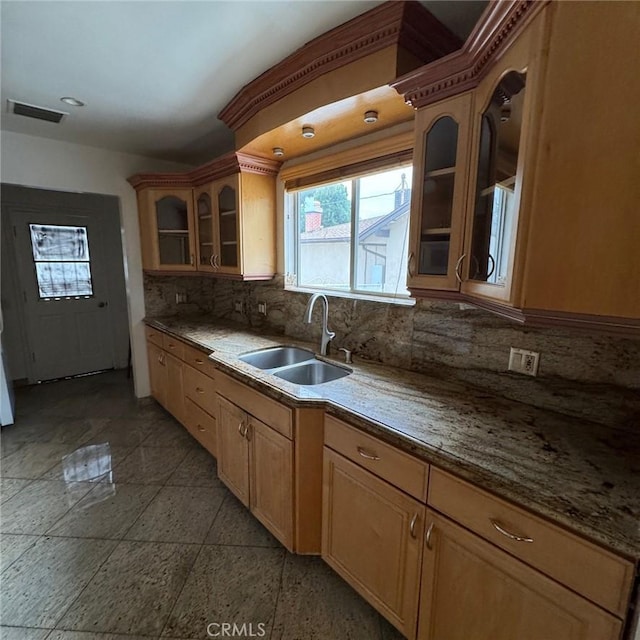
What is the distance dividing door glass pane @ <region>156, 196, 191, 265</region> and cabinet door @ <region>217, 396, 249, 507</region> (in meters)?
1.74

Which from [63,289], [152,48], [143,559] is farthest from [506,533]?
[63,289]

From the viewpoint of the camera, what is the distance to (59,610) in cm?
145

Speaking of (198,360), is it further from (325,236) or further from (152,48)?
(152,48)

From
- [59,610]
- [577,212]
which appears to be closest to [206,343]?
[59,610]

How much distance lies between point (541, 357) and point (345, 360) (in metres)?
1.00

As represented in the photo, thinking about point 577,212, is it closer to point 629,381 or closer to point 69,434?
point 629,381

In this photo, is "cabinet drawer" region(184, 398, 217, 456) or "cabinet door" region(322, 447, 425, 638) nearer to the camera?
"cabinet door" region(322, 447, 425, 638)

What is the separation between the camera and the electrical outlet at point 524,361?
1377mm

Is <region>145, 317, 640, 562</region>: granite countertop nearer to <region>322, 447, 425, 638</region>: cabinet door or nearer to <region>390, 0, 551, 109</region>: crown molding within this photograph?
<region>322, 447, 425, 638</region>: cabinet door

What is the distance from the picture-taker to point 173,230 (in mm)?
3227

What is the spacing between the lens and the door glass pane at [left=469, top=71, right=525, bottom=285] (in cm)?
101

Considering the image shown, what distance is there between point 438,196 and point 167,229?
2732 mm

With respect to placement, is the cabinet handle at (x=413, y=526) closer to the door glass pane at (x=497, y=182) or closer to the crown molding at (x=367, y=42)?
the door glass pane at (x=497, y=182)

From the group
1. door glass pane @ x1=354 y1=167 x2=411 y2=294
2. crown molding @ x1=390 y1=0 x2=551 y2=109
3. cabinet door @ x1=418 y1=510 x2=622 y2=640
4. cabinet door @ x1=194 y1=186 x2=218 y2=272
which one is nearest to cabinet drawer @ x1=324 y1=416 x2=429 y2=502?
cabinet door @ x1=418 y1=510 x2=622 y2=640
